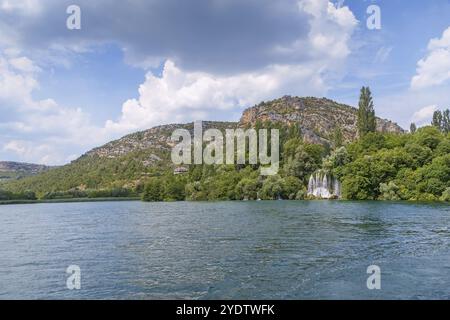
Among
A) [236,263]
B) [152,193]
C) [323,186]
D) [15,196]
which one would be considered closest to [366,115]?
[323,186]

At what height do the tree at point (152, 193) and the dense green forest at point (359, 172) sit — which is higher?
the dense green forest at point (359, 172)

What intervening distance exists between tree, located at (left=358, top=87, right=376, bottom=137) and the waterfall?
34681 mm

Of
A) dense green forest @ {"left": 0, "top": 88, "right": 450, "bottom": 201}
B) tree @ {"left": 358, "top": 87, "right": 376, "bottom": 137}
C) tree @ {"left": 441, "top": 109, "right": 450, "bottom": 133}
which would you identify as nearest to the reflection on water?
dense green forest @ {"left": 0, "top": 88, "right": 450, "bottom": 201}

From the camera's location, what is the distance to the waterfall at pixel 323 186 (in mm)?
119450

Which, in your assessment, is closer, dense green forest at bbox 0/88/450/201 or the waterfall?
dense green forest at bbox 0/88/450/201

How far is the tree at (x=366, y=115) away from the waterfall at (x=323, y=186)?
34681mm

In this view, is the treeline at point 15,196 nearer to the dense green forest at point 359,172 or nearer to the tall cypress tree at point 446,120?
the dense green forest at point 359,172

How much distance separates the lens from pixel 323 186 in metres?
122

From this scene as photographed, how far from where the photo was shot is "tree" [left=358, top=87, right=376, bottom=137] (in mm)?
149250

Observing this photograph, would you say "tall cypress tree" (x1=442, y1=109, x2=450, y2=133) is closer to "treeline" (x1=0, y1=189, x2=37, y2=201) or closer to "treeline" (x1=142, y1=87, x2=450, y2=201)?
"treeline" (x1=142, y1=87, x2=450, y2=201)

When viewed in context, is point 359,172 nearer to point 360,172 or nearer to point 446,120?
point 360,172

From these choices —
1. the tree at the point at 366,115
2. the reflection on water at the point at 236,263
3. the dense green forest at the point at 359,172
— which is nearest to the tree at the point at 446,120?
the dense green forest at the point at 359,172

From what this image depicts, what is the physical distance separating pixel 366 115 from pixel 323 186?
141 ft
